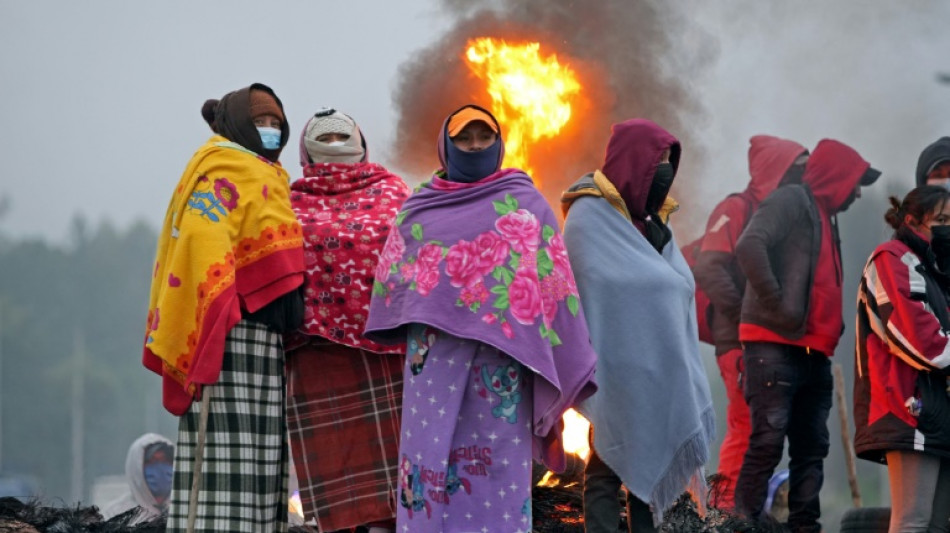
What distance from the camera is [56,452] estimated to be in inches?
1073

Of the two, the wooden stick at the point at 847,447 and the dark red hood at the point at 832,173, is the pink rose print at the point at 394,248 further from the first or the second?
the wooden stick at the point at 847,447

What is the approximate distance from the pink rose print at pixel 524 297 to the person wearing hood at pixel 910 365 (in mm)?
2289

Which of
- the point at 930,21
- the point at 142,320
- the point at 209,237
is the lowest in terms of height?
the point at 209,237

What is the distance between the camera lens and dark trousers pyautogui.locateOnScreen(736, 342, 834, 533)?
797 centimetres

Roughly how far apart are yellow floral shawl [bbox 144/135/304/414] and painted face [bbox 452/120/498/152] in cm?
88

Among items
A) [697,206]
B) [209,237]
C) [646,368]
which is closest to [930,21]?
[697,206]

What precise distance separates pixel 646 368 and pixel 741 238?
9.40ft

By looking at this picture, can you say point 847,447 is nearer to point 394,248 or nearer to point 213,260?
point 394,248

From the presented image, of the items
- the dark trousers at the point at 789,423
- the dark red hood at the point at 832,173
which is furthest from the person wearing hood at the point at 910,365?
the dark red hood at the point at 832,173

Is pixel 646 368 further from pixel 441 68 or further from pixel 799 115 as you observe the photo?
pixel 799 115

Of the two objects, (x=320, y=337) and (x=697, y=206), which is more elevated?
(x=697, y=206)

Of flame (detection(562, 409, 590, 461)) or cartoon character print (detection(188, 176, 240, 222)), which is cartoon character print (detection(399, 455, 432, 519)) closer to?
cartoon character print (detection(188, 176, 240, 222))

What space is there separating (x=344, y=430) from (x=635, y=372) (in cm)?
139

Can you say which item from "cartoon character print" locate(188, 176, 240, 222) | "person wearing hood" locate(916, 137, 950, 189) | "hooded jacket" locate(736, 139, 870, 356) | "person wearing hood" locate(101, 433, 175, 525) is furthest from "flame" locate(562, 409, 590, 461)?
"person wearing hood" locate(101, 433, 175, 525)
